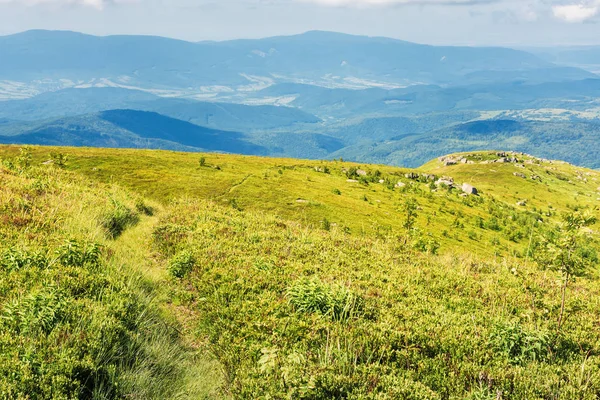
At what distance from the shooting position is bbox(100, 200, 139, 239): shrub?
15609mm

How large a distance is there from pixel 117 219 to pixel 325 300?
1169 centimetres

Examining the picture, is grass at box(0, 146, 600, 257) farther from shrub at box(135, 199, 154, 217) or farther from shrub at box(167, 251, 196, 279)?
shrub at box(167, 251, 196, 279)

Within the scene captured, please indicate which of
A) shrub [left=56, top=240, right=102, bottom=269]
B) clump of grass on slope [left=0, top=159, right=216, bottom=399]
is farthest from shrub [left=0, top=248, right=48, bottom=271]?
shrub [left=56, top=240, right=102, bottom=269]

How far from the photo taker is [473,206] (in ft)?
217

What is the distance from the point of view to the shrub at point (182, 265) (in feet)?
39.2

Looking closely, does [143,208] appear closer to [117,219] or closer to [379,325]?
[117,219]

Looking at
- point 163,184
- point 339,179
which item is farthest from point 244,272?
point 339,179

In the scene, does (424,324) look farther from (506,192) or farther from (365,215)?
(506,192)

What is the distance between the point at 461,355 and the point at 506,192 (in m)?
119

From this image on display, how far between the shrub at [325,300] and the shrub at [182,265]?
3.88 metres

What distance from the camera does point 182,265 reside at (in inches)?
480

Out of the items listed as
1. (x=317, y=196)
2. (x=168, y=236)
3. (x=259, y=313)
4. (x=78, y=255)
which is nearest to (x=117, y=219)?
(x=168, y=236)

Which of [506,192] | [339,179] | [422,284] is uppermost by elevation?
[422,284]

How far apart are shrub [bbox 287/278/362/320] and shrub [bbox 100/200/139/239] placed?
8.88 m
